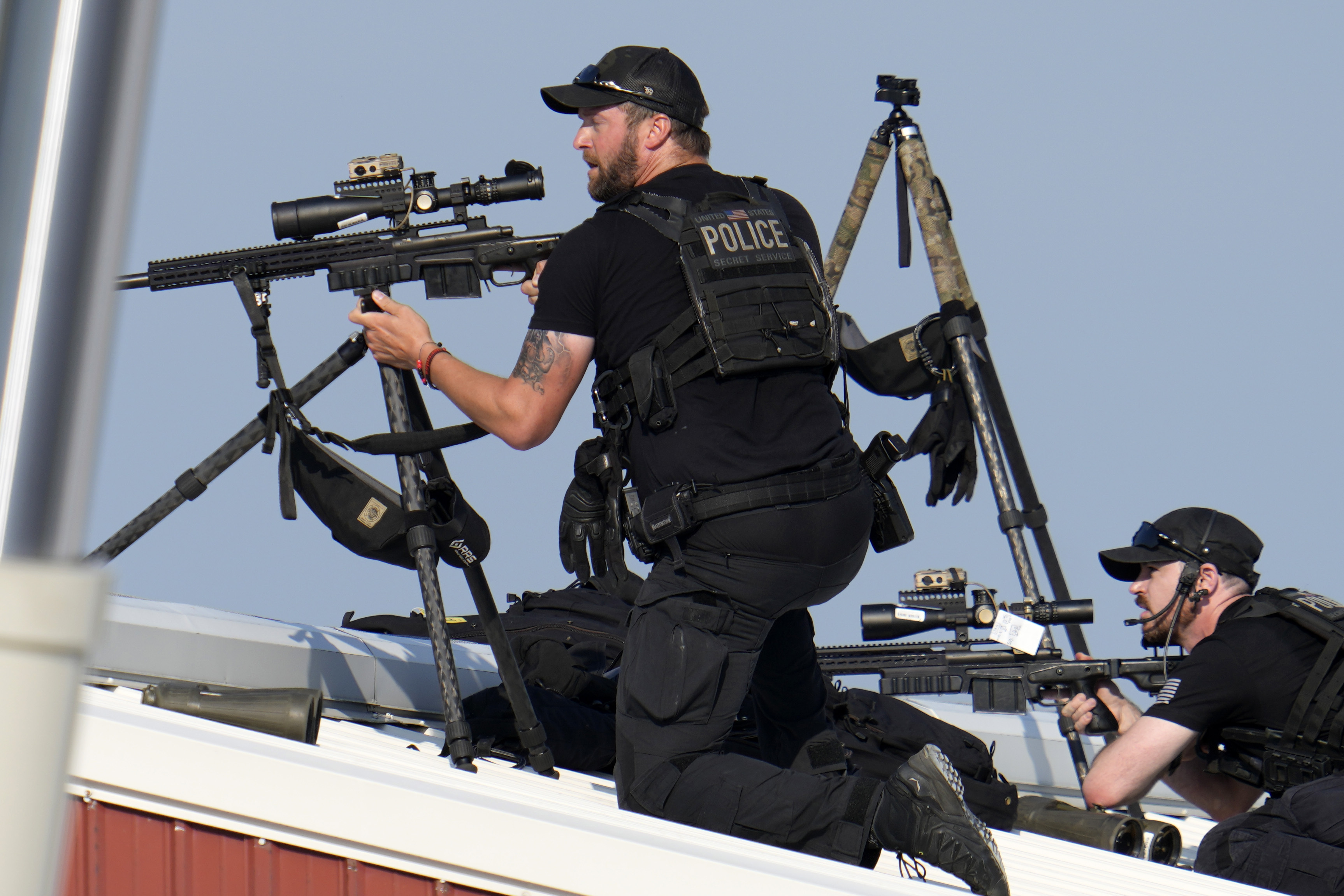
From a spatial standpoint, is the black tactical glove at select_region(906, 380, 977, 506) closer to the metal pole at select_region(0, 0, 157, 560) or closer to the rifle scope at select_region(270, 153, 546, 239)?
the rifle scope at select_region(270, 153, 546, 239)

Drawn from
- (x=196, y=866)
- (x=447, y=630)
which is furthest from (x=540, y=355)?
(x=196, y=866)

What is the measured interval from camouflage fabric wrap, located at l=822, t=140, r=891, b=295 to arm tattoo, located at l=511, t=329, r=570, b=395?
10.3 feet

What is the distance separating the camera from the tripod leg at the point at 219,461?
4.29 m

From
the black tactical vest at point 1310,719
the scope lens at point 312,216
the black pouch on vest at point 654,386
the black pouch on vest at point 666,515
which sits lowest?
the black tactical vest at point 1310,719

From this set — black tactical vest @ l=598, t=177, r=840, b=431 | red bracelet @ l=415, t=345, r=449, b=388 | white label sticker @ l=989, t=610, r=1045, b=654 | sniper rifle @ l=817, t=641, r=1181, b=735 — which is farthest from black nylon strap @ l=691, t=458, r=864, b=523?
white label sticker @ l=989, t=610, r=1045, b=654

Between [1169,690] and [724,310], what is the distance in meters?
1.86

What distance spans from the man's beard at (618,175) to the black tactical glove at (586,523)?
73cm

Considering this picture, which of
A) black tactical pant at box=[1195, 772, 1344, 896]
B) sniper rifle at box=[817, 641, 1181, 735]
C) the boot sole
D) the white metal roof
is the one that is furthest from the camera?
sniper rifle at box=[817, 641, 1181, 735]

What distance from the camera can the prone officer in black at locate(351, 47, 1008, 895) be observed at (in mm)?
3088

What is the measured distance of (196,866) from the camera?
274 cm

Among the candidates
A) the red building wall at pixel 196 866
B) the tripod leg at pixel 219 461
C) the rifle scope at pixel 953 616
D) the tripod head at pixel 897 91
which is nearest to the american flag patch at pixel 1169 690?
the rifle scope at pixel 953 616

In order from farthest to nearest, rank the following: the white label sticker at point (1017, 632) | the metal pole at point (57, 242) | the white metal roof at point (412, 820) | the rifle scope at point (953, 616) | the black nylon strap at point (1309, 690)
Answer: the rifle scope at point (953, 616), the white label sticker at point (1017, 632), the black nylon strap at point (1309, 690), the white metal roof at point (412, 820), the metal pole at point (57, 242)

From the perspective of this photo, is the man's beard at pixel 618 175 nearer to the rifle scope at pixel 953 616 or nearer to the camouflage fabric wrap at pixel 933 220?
the rifle scope at pixel 953 616

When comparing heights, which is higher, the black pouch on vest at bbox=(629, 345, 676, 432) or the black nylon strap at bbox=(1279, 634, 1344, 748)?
the black pouch on vest at bbox=(629, 345, 676, 432)
